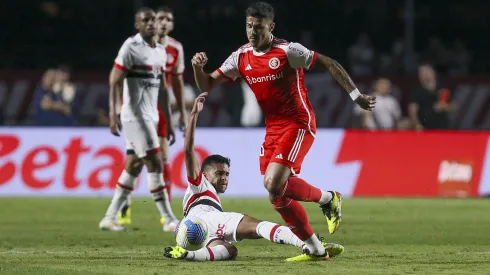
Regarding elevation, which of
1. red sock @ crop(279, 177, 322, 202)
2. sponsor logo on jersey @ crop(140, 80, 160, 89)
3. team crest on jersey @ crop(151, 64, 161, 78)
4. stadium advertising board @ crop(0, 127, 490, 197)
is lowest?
stadium advertising board @ crop(0, 127, 490, 197)

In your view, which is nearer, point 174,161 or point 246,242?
point 246,242

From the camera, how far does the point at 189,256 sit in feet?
30.7

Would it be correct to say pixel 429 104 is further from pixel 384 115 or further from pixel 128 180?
pixel 128 180

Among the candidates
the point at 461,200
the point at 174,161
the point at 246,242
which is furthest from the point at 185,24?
the point at 246,242

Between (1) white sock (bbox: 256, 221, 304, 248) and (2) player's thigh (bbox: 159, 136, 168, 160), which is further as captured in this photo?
(2) player's thigh (bbox: 159, 136, 168, 160)

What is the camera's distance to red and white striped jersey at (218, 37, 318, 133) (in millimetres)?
9469

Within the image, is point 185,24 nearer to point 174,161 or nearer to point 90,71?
point 90,71

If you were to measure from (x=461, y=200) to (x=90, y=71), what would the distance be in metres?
10.1

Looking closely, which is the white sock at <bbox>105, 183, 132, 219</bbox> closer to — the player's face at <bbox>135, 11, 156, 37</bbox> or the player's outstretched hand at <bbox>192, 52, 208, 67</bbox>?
the player's face at <bbox>135, 11, 156, 37</bbox>

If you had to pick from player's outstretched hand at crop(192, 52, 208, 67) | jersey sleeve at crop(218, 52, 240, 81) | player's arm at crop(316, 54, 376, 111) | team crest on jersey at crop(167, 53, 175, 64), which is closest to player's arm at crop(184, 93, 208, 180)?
player's outstretched hand at crop(192, 52, 208, 67)

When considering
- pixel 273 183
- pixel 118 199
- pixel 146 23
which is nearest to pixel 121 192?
pixel 118 199

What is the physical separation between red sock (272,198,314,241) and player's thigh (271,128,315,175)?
0.98ft

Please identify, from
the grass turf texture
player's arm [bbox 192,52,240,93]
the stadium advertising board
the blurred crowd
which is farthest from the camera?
the blurred crowd

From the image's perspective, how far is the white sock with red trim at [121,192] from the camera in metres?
13.1
